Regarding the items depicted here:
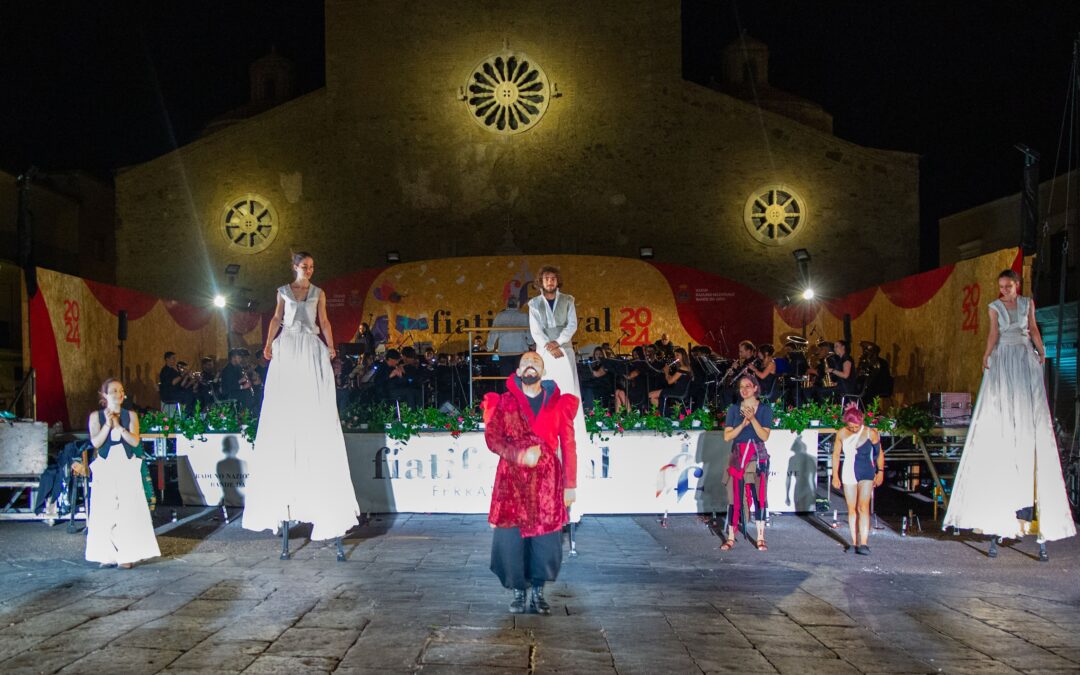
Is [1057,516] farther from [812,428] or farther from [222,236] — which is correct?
[222,236]

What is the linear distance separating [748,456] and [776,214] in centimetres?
1478

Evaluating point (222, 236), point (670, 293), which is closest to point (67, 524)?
point (670, 293)

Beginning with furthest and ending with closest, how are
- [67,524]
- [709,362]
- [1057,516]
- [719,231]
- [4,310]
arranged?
1. [4,310]
2. [719,231]
3. [709,362]
4. [67,524]
5. [1057,516]

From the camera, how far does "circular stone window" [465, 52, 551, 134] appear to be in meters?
22.0

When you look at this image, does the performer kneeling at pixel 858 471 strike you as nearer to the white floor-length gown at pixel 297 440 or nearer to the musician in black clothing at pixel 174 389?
the white floor-length gown at pixel 297 440

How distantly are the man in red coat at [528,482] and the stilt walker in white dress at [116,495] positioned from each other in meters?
3.21

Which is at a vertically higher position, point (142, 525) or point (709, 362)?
point (709, 362)

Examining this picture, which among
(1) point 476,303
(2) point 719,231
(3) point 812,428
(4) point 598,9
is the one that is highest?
(4) point 598,9

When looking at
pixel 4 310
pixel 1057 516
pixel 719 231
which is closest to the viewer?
pixel 1057 516

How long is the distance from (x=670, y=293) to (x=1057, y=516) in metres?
11.1

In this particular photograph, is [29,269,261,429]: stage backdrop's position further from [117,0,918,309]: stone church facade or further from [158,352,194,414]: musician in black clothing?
[117,0,918,309]: stone church facade

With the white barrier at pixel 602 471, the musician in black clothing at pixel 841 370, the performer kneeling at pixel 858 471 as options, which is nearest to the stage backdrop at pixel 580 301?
the musician in black clothing at pixel 841 370

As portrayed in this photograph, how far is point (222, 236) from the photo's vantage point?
72.1ft

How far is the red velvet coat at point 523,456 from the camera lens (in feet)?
16.7
